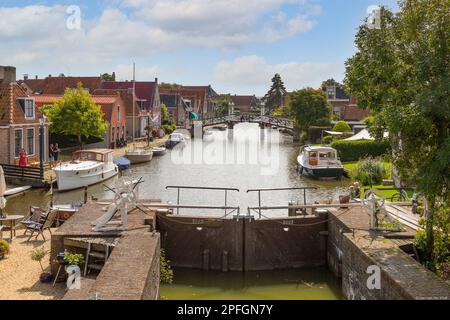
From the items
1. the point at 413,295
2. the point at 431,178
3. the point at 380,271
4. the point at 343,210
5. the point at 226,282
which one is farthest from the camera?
the point at 343,210

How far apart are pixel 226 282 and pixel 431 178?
25.4 ft

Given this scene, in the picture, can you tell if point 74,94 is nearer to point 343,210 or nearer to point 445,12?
point 343,210

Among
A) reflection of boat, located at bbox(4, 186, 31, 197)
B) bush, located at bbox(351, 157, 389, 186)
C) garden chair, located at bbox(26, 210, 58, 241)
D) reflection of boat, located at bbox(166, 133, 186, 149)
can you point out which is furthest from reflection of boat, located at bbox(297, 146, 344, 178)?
garden chair, located at bbox(26, 210, 58, 241)

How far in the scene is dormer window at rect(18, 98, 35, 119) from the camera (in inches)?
1492

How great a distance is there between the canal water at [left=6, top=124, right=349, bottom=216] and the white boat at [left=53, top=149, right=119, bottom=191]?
560 millimetres

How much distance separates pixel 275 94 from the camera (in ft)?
505

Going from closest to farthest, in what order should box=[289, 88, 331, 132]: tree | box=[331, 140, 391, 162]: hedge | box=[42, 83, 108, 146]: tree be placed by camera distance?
box=[331, 140, 391, 162]: hedge → box=[42, 83, 108, 146]: tree → box=[289, 88, 331, 132]: tree

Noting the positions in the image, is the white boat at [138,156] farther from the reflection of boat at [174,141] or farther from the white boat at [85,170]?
the reflection of boat at [174,141]

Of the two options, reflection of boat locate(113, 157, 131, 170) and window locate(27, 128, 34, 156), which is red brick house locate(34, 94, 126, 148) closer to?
reflection of boat locate(113, 157, 131, 170)

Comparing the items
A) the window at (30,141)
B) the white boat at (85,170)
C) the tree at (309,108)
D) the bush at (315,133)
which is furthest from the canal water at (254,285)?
the tree at (309,108)

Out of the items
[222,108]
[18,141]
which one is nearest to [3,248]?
[18,141]

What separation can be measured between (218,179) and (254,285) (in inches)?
853
